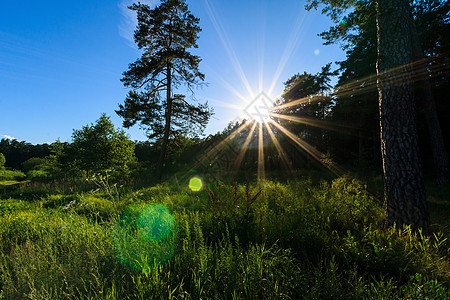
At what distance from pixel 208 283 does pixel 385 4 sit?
553 centimetres

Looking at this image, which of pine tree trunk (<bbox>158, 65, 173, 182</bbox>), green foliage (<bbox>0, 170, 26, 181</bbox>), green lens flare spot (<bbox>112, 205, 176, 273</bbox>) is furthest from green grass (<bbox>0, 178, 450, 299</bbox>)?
green foliage (<bbox>0, 170, 26, 181</bbox>)

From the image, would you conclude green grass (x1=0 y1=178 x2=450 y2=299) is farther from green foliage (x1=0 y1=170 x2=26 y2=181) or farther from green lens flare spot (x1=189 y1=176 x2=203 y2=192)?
green foliage (x1=0 y1=170 x2=26 y2=181)

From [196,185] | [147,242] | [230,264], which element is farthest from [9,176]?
[230,264]

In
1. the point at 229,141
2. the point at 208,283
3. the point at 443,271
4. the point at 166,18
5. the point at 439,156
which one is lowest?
the point at 443,271

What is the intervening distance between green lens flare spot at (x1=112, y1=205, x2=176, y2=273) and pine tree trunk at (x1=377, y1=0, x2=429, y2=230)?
3871 mm

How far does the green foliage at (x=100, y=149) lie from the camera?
13664mm

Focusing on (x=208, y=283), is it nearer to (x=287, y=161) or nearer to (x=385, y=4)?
(x=385, y=4)

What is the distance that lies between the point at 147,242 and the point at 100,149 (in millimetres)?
14533

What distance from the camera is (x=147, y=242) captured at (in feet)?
8.02

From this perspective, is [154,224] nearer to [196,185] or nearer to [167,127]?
[196,185]

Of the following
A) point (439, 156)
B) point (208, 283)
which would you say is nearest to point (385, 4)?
point (208, 283)

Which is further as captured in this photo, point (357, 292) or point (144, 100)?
point (144, 100)

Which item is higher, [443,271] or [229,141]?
[229,141]

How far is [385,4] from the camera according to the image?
3.40 meters
